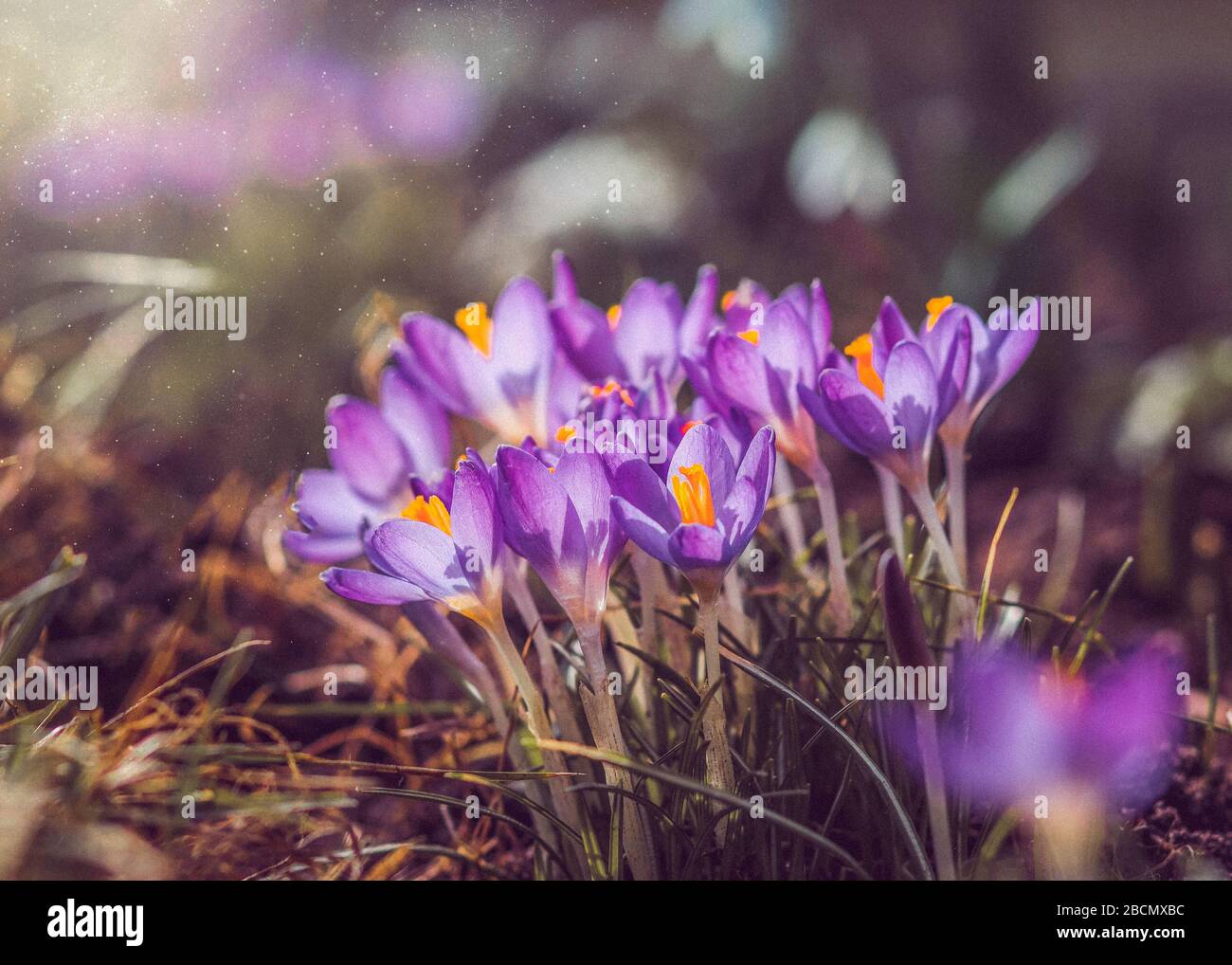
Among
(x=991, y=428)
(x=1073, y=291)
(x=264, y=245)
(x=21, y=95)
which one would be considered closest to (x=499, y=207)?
(x=264, y=245)

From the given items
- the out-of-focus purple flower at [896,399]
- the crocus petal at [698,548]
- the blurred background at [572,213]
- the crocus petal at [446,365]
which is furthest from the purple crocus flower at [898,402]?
the blurred background at [572,213]

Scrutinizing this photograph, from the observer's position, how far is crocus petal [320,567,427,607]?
20.0 inches

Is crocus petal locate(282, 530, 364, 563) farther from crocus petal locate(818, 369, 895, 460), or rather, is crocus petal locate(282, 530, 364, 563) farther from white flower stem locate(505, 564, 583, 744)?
crocus petal locate(818, 369, 895, 460)

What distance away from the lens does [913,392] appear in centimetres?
56

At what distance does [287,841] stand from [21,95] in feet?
1.87

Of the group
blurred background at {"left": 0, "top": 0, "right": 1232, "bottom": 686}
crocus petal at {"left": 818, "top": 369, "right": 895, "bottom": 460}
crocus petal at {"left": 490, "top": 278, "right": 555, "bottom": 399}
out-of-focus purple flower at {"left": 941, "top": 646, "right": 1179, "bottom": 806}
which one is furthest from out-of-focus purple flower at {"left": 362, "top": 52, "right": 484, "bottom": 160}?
out-of-focus purple flower at {"left": 941, "top": 646, "right": 1179, "bottom": 806}

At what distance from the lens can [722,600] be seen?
0.65m

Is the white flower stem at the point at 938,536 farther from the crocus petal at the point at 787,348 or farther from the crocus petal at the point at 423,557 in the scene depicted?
the crocus petal at the point at 423,557

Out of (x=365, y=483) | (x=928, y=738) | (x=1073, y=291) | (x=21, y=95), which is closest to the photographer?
(x=928, y=738)

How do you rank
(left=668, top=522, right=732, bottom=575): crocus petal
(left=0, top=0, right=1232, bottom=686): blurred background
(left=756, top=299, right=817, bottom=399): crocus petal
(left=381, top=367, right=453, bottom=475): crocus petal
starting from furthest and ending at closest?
(left=0, top=0, right=1232, bottom=686): blurred background < (left=381, top=367, right=453, bottom=475): crocus petal < (left=756, top=299, right=817, bottom=399): crocus petal < (left=668, top=522, right=732, bottom=575): crocus petal

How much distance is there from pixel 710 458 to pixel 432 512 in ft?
0.48

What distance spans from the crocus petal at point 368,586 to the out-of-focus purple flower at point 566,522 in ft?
0.19

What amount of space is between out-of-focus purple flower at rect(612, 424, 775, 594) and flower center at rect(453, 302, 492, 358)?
0.71 feet
